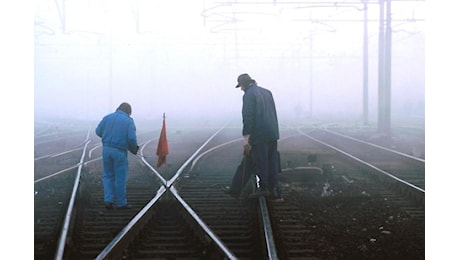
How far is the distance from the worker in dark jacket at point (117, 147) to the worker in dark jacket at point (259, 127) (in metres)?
1.01

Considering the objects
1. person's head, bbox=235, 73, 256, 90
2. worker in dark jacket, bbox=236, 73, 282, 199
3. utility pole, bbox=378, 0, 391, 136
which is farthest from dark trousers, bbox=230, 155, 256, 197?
utility pole, bbox=378, 0, 391, 136

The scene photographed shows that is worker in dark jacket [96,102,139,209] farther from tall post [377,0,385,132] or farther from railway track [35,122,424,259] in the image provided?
tall post [377,0,385,132]

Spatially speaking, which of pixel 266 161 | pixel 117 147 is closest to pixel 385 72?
pixel 266 161

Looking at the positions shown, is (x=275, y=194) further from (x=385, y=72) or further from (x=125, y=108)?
(x=385, y=72)

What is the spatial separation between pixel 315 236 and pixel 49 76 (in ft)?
31.5

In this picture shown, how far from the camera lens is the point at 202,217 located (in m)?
4.30

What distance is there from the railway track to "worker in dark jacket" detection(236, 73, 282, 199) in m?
0.31

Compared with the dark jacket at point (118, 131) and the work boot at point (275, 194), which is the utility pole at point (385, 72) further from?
the dark jacket at point (118, 131)

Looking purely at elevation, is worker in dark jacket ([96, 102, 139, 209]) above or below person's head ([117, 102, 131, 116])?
below

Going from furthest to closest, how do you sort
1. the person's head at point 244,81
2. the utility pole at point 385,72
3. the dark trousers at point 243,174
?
1. the utility pole at point 385,72
2. the dark trousers at point 243,174
3. the person's head at point 244,81

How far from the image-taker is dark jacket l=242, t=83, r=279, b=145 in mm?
4582

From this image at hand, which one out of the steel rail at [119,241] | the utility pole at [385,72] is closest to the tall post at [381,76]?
the utility pole at [385,72]

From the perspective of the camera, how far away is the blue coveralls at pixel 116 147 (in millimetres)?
4414
